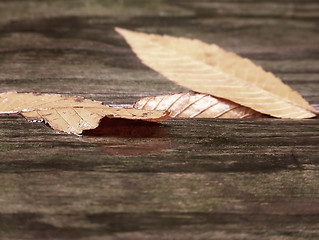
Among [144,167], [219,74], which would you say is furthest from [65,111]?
[219,74]

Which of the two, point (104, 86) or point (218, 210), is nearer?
point (218, 210)

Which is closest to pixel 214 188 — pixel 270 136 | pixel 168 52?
pixel 270 136

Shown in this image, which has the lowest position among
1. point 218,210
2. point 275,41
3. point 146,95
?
point 218,210

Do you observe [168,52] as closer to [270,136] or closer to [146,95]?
[146,95]

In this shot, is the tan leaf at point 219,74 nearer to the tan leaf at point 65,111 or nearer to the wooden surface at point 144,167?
the wooden surface at point 144,167

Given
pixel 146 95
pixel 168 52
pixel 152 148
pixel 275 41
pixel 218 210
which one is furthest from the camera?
pixel 275 41

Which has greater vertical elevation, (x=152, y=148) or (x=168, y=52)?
(x=168, y=52)

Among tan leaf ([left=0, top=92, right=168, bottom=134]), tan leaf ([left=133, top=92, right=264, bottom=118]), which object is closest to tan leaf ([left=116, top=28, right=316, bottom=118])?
tan leaf ([left=133, top=92, right=264, bottom=118])
